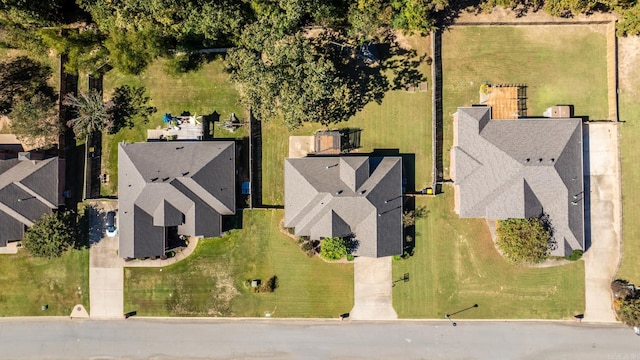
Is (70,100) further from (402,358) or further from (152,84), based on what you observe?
(402,358)

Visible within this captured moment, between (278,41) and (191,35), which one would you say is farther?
(191,35)

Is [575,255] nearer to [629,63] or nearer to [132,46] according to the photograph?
[629,63]

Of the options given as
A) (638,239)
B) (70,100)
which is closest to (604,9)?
(638,239)

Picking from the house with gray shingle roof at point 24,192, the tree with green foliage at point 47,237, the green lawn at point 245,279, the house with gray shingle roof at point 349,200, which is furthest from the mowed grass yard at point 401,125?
the house with gray shingle roof at point 24,192

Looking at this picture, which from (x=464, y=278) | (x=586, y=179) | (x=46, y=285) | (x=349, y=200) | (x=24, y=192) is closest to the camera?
(x=349, y=200)

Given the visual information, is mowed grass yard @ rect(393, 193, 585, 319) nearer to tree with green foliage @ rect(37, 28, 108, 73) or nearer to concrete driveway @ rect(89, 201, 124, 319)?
concrete driveway @ rect(89, 201, 124, 319)

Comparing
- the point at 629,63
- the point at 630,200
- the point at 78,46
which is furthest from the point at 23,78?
the point at 630,200

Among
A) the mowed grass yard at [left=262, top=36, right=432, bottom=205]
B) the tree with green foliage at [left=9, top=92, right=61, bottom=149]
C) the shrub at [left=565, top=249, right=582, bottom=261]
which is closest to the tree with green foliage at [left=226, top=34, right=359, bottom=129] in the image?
the mowed grass yard at [left=262, top=36, right=432, bottom=205]
